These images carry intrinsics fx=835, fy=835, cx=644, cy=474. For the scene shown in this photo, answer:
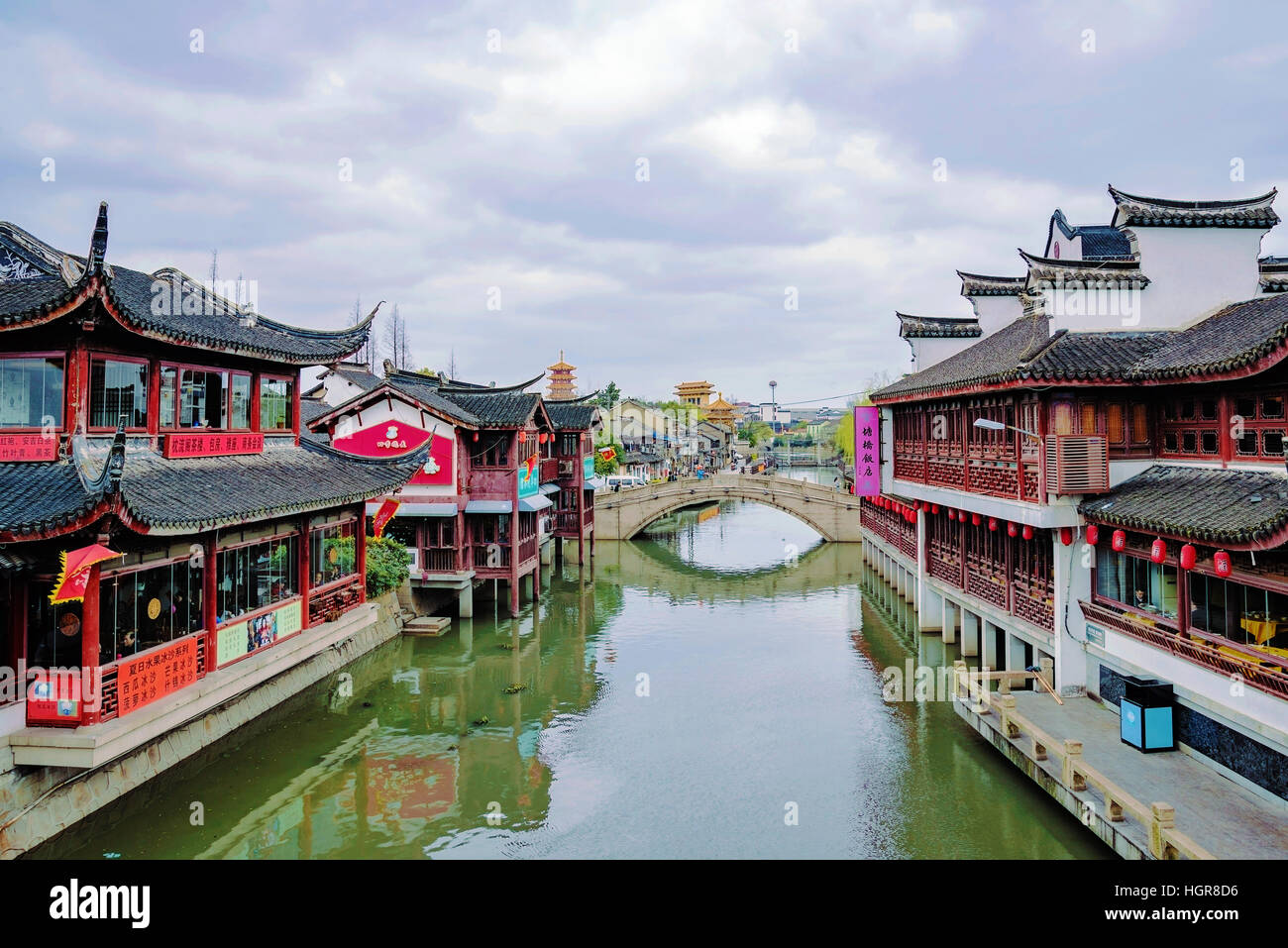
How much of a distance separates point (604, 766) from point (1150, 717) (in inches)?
344

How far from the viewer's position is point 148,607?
11969 millimetres

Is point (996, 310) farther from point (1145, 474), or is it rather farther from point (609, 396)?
point (609, 396)

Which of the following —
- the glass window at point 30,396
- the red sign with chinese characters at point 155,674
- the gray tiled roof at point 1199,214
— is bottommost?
the red sign with chinese characters at point 155,674

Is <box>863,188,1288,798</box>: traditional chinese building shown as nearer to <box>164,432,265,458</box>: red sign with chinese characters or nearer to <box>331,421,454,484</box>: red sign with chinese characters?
<box>164,432,265,458</box>: red sign with chinese characters

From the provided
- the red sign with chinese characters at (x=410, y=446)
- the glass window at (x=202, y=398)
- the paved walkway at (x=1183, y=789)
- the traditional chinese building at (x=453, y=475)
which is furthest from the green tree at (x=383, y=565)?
the paved walkway at (x=1183, y=789)

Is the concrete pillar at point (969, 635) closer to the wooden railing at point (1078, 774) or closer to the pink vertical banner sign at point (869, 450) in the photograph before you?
the pink vertical banner sign at point (869, 450)

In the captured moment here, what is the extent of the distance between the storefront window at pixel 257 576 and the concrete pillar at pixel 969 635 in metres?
15.8

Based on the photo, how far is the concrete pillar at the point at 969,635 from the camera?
21172mm

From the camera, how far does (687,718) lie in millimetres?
17578

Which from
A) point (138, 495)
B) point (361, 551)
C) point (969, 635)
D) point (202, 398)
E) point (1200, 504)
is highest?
point (202, 398)

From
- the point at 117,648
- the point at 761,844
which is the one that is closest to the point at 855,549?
the point at 761,844

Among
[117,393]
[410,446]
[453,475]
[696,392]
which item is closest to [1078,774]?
[117,393]

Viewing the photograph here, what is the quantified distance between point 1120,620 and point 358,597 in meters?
14.6

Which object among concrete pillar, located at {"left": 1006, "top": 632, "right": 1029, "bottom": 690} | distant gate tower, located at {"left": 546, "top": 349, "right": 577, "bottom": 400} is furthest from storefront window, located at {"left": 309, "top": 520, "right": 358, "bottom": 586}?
distant gate tower, located at {"left": 546, "top": 349, "right": 577, "bottom": 400}
